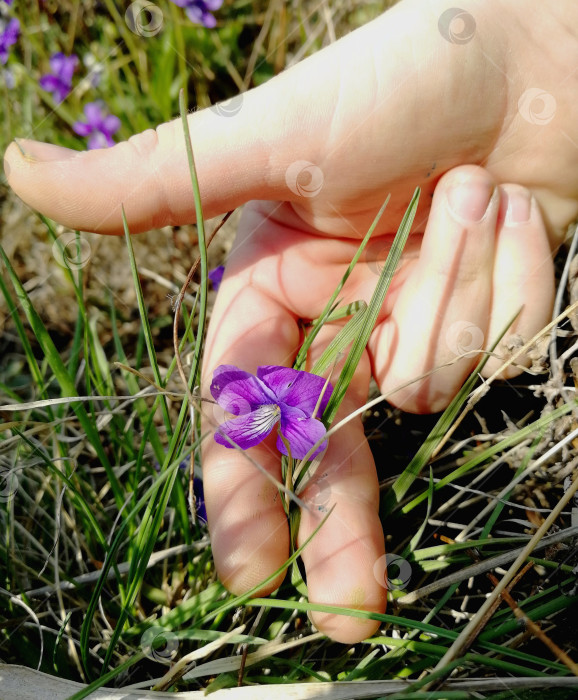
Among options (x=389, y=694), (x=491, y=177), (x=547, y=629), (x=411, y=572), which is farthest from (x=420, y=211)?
(x=389, y=694)

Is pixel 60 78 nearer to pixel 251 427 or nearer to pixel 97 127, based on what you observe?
pixel 97 127

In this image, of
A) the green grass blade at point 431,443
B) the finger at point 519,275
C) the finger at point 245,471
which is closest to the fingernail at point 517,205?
the finger at point 519,275

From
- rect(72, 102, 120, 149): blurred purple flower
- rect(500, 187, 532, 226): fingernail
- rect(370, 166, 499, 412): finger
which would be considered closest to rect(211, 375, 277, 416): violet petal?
rect(370, 166, 499, 412): finger

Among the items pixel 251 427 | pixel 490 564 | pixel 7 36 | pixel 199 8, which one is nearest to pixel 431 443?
pixel 490 564

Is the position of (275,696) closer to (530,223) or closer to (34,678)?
(34,678)

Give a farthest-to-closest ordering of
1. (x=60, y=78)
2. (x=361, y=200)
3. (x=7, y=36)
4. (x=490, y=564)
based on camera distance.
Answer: (x=60, y=78) → (x=7, y=36) → (x=361, y=200) → (x=490, y=564)

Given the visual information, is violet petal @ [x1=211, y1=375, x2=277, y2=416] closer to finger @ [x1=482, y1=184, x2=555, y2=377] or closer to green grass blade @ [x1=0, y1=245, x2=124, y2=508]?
green grass blade @ [x1=0, y1=245, x2=124, y2=508]
